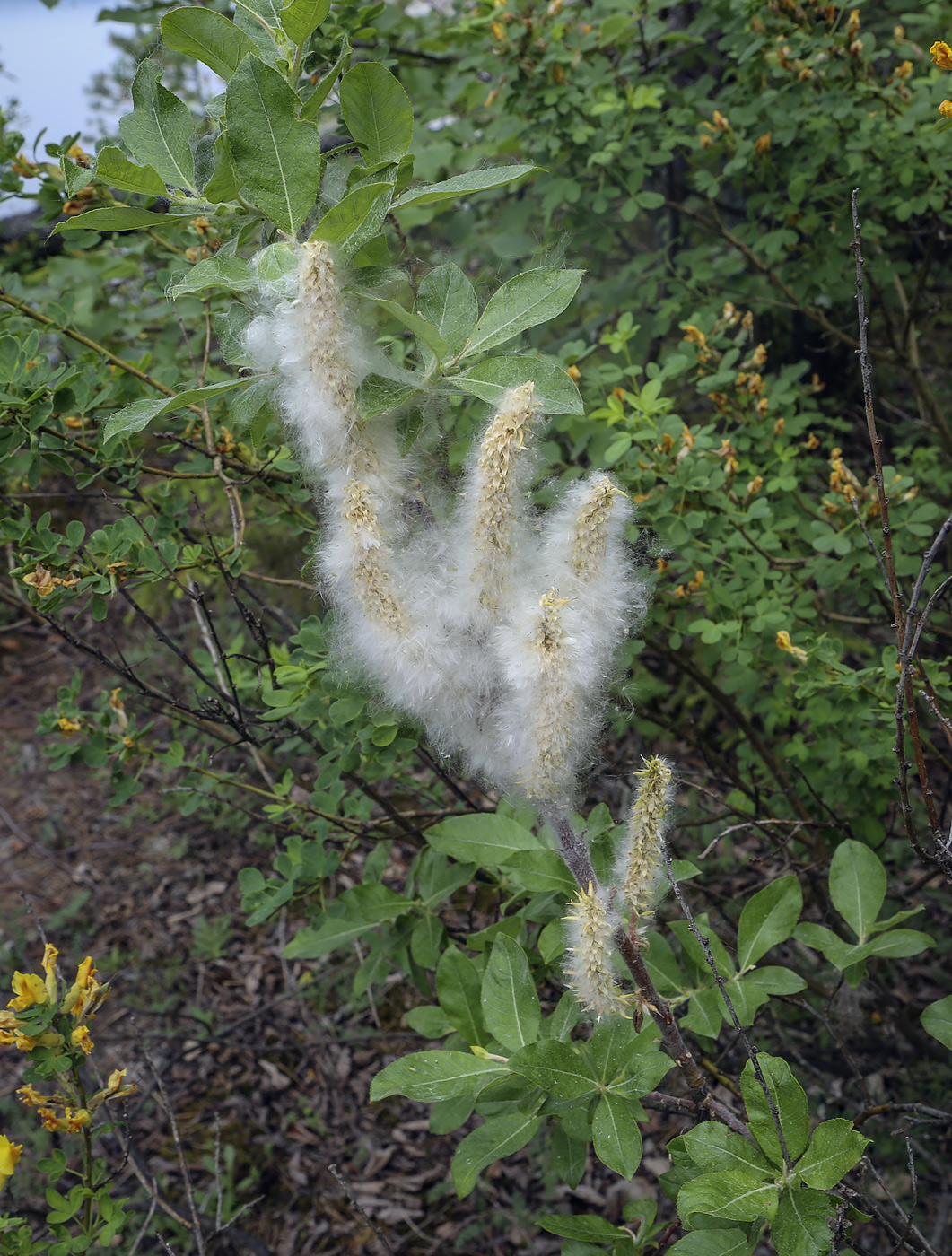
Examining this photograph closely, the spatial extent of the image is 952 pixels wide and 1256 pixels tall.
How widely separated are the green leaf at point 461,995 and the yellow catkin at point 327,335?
920mm

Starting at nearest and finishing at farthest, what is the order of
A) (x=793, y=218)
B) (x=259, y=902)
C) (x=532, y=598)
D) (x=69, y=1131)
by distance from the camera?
(x=532, y=598) < (x=69, y=1131) < (x=259, y=902) < (x=793, y=218)

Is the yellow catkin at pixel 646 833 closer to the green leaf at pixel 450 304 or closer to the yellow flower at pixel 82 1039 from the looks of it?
the green leaf at pixel 450 304

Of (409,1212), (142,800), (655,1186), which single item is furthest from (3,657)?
(655,1186)

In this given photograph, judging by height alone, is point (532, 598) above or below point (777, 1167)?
above

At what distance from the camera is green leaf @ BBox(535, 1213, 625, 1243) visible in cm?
124

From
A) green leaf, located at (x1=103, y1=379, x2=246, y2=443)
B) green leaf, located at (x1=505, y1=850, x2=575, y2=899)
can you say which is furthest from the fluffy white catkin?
green leaf, located at (x1=103, y1=379, x2=246, y2=443)

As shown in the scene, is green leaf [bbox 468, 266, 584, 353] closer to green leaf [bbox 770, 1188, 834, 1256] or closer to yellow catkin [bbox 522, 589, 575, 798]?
yellow catkin [bbox 522, 589, 575, 798]

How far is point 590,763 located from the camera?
122cm

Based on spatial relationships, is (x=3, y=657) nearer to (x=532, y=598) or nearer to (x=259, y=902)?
(x=259, y=902)

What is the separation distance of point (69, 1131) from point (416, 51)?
3.41 meters

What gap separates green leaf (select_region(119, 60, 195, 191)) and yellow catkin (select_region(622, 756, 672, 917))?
920mm

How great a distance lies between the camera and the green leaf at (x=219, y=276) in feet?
3.09

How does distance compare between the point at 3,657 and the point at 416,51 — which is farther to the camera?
the point at 3,657

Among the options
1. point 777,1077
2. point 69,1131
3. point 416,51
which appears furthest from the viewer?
point 416,51
